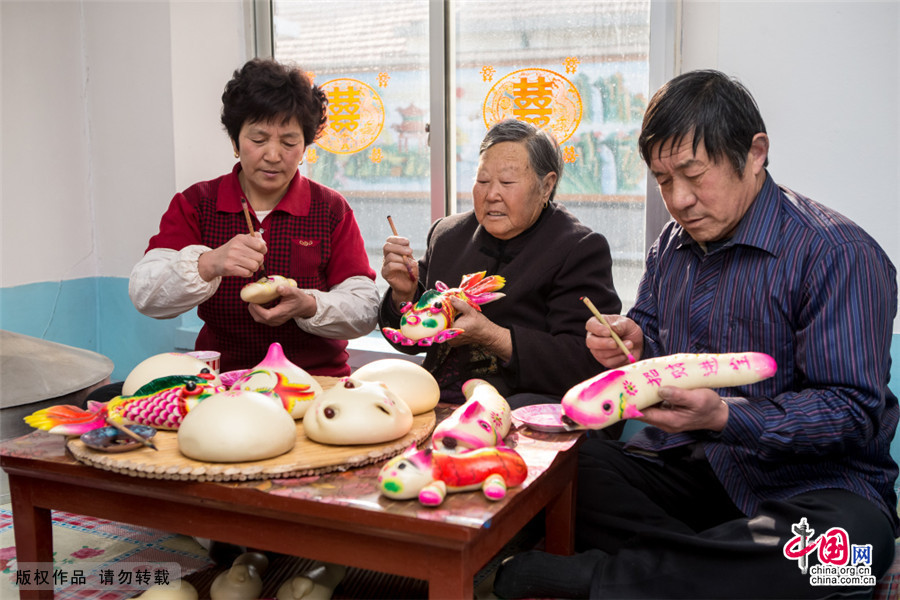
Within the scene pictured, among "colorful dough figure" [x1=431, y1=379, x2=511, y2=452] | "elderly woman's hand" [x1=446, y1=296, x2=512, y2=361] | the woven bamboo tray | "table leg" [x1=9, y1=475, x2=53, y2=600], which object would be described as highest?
"elderly woman's hand" [x1=446, y1=296, x2=512, y2=361]

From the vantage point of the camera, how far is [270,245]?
2.53 metres

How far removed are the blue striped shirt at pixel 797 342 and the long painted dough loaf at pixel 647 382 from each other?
0.10m

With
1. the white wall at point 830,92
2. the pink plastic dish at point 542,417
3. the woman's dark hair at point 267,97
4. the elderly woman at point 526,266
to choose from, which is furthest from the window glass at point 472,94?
the pink plastic dish at point 542,417

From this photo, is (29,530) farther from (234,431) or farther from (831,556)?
(831,556)

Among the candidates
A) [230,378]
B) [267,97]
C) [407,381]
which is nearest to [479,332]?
[407,381]

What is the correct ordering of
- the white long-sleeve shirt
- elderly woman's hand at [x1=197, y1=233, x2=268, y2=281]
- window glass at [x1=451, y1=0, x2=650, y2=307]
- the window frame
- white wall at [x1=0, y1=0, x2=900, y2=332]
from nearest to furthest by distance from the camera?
elderly woman's hand at [x1=197, y1=233, x2=268, y2=281] → the white long-sleeve shirt → the window frame → window glass at [x1=451, y1=0, x2=650, y2=307] → white wall at [x1=0, y1=0, x2=900, y2=332]

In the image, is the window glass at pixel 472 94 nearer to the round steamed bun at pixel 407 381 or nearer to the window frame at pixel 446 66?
the window frame at pixel 446 66

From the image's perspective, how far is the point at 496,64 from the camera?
10.3 feet

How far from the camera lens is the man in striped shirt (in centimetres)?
155

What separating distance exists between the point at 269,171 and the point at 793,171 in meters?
1.66

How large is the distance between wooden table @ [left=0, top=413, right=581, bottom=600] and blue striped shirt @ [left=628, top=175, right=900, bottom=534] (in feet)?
1.31

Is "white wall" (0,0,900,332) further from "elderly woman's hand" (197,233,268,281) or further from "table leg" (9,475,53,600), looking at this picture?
"table leg" (9,475,53,600)

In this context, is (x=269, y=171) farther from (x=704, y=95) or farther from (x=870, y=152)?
(x=870, y=152)

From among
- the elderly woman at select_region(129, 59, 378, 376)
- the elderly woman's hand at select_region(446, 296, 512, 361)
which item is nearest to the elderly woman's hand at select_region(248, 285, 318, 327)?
the elderly woman at select_region(129, 59, 378, 376)
